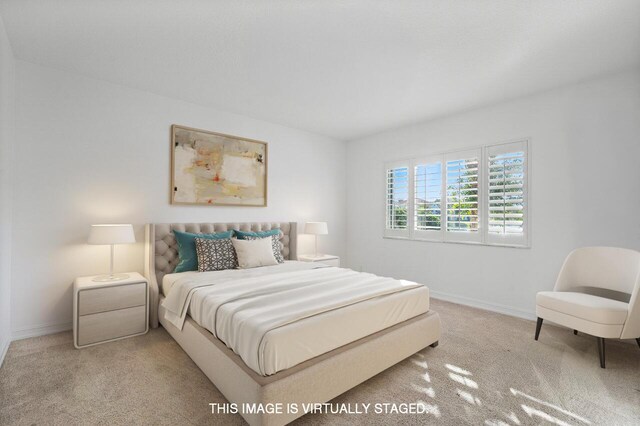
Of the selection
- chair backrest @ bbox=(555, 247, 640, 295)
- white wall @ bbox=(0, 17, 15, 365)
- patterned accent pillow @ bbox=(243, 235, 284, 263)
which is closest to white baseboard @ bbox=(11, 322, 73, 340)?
white wall @ bbox=(0, 17, 15, 365)

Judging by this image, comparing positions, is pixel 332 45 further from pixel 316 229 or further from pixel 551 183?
pixel 551 183

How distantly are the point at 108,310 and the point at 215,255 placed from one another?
107 cm

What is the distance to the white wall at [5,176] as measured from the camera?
7.54 feet

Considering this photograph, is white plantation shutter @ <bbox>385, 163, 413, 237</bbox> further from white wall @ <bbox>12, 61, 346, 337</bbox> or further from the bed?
white wall @ <bbox>12, 61, 346, 337</bbox>

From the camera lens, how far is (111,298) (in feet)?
8.86

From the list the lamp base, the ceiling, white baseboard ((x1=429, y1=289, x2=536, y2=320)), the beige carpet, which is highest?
the ceiling

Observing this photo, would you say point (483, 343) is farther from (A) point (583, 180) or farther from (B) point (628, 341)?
(A) point (583, 180)

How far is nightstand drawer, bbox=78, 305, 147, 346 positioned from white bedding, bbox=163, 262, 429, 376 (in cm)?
34

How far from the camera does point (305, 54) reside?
259 cm

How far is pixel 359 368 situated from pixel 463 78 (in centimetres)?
294

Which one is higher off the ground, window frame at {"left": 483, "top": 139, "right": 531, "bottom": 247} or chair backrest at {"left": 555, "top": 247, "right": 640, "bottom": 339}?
window frame at {"left": 483, "top": 139, "right": 531, "bottom": 247}

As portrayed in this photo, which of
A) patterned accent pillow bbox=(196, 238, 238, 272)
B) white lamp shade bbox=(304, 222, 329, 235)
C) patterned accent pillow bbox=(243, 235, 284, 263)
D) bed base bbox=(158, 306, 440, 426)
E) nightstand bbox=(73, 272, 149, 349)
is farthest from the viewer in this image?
white lamp shade bbox=(304, 222, 329, 235)

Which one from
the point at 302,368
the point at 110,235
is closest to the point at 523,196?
the point at 302,368

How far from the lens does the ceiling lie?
204 centimetres
